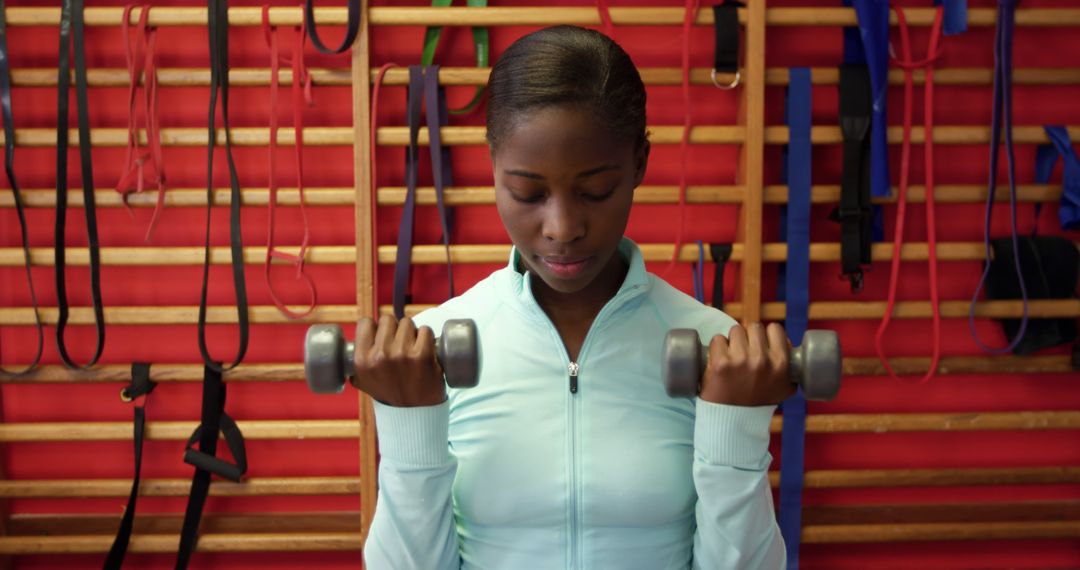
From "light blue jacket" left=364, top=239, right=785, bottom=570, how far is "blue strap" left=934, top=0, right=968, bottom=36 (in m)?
1.72

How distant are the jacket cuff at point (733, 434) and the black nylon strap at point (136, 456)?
6.97 ft

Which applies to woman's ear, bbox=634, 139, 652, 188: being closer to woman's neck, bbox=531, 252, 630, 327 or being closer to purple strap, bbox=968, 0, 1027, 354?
woman's neck, bbox=531, 252, 630, 327

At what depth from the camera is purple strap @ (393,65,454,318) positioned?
2.43 meters

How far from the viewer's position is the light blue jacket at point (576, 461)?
1027 millimetres

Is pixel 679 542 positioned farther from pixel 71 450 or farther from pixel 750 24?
pixel 71 450

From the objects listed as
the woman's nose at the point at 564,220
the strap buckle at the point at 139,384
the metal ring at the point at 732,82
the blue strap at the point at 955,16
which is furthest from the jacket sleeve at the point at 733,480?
the strap buckle at the point at 139,384

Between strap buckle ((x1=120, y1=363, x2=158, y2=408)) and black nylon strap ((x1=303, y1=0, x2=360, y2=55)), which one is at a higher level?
black nylon strap ((x1=303, y1=0, x2=360, y2=55))

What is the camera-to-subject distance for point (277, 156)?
2.63 m

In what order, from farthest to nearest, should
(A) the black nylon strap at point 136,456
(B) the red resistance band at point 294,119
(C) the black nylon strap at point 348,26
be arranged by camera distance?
1. (A) the black nylon strap at point 136,456
2. (B) the red resistance band at point 294,119
3. (C) the black nylon strap at point 348,26

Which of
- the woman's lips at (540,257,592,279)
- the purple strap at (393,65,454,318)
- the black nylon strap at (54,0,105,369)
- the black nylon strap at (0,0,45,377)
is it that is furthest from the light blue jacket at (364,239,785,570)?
the black nylon strap at (0,0,45,377)

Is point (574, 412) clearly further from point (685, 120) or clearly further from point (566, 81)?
point (685, 120)

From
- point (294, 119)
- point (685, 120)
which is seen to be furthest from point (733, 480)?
point (294, 119)

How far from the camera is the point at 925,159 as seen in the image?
100 inches

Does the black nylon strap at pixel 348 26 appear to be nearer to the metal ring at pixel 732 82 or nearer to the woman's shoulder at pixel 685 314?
the metal ring at pixel 732 82
